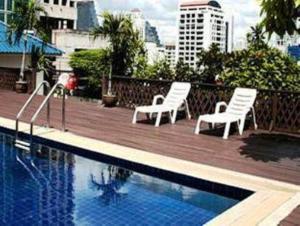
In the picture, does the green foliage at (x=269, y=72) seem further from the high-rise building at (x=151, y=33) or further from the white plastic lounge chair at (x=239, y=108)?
the high-rise building at (x=151, y=33)

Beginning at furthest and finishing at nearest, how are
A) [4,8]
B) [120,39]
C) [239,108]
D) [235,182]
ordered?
[4,8] → [120,39] → [239,108] → [235,182]

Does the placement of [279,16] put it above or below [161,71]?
above

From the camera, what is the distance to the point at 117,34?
16.3m

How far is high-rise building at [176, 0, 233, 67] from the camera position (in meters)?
68.5

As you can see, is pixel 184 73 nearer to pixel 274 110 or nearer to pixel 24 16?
pixel 274 110

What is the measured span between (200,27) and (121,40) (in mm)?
53005

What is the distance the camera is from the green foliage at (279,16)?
4911mm

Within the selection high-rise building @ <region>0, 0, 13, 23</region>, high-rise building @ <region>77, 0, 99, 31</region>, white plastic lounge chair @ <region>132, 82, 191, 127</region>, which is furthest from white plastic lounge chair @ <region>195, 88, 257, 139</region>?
high-rise building @ <region>77, 0, 99, 31</region>

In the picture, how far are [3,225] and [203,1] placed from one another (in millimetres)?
74133

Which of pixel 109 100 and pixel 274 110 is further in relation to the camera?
pixel 109 100

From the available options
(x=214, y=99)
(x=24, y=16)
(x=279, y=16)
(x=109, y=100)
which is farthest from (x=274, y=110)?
(x=24, y=16)

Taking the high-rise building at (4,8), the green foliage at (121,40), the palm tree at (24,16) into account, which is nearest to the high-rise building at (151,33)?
the high-rise building at (4,8)

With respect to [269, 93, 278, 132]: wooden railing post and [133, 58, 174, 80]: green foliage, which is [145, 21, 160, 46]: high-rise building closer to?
[133, 58, 174, 80]: green foliage

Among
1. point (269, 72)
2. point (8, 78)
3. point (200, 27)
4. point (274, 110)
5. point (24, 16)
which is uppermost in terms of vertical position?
point (200, 27)
